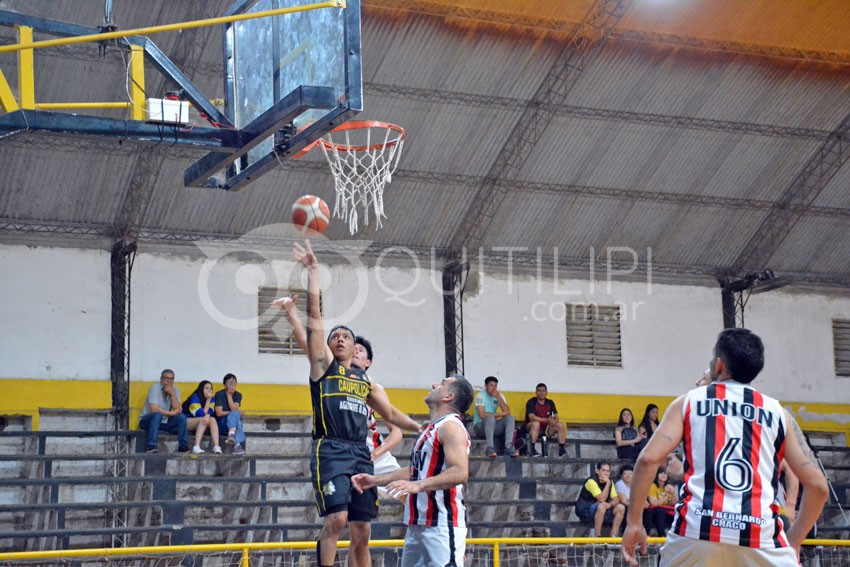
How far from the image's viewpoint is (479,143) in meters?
21.4

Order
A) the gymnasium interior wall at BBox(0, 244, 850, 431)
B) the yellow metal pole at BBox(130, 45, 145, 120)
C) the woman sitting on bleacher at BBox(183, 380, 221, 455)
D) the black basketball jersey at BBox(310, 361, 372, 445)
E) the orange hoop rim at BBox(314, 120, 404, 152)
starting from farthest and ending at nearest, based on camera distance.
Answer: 1. the gymnasium interior wall at BBox(0, 244, 850, 431)
2. the woman sitting on bleacher at BBox(183, 380, 221, 455)
3. the orange hoop rim at BBox(314, 120, 404, 152)
4. the yellow metal pole at BBox(130, 45, 145, 120)
5. the black basketball jersey at BBox(310, 361, 372, 445)

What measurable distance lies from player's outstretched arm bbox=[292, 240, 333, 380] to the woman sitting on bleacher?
423 inches

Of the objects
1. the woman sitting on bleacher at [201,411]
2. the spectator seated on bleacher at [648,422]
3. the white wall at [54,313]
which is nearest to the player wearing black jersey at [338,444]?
the woman sitting on bleacher at [201,411]

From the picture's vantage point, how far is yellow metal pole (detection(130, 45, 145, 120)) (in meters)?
9.93

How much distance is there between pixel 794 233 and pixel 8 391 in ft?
51.3

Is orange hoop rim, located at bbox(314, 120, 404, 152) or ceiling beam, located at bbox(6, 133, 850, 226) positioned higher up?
ceiling beam, located at bbox(6, 133, 850, 226)

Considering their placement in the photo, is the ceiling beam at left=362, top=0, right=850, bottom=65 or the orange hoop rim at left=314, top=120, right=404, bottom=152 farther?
the ceiling beam at left=362, top=0, right=850, bottom=65

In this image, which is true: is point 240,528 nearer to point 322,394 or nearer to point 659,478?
point 659,478

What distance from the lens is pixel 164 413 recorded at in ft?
63.7

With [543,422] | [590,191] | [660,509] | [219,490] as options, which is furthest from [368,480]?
[590,191]

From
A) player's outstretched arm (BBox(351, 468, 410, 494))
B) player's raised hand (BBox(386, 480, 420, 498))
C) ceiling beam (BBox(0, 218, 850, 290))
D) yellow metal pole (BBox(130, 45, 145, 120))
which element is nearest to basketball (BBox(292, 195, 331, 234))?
yellow metal pole (BBox(130, 45, 145, 120))

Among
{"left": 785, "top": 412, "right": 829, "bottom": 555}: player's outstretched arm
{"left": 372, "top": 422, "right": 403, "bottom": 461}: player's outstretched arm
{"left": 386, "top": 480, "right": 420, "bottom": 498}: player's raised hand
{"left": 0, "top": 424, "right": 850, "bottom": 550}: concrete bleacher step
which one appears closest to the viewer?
{"left": 785, "top": 412, "right": 829, "bottom": 555}: player's outstretched arm

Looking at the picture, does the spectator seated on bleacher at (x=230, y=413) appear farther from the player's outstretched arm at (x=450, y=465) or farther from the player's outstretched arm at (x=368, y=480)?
the player's outstretched arm at (x=450, y=465)

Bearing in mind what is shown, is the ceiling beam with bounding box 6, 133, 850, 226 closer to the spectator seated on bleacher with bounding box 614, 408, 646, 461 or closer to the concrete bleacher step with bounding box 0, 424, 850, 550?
the spectator seated on bleacher with bounding box 614, 408, 646, 461
